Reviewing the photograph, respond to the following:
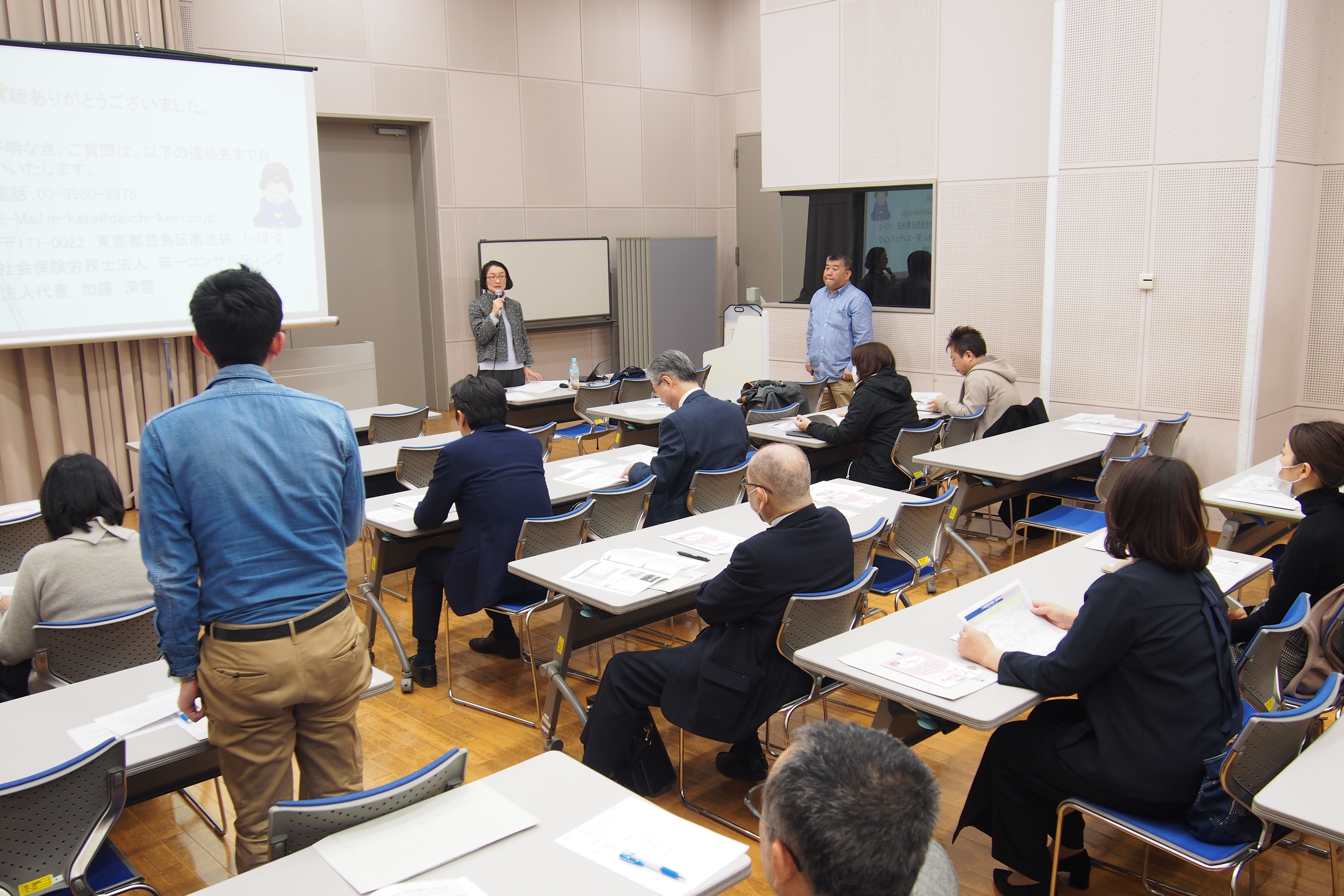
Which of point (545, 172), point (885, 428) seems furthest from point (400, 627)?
point (545, 172)

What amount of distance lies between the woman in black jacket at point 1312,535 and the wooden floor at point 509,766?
0.75 metres

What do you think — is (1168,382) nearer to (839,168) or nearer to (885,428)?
(885,428)

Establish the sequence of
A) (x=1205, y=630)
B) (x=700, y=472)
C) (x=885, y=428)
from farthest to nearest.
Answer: (x=885, y=428) → (x=700, y=472) → (x=1205, y=630)

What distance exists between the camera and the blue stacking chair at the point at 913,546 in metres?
4.09

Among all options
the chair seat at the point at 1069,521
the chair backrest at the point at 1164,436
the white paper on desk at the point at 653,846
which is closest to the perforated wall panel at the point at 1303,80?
the chair backrest at the point at 1164,436

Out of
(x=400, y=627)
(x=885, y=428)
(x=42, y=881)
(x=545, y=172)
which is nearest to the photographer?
(x=42, y=881)

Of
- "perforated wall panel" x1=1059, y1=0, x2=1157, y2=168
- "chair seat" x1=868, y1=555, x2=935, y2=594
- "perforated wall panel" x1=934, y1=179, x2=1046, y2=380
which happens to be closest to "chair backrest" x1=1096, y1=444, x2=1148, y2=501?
"chair seat" x1=868, y1=555, x2=935, y2=594

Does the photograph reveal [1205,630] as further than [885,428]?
No

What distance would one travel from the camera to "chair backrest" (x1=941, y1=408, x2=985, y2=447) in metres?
6.01

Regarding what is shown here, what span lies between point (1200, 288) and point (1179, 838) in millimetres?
4720

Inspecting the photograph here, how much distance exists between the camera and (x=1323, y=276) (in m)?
6.35

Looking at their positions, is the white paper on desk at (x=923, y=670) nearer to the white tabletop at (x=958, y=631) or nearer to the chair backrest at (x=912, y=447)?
the white tabletop at (x=958, y=631)

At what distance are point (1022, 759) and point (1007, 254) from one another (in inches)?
213

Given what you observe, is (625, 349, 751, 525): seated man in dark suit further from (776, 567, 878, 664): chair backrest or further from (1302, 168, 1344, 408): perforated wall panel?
(1302, 168, 1344, 408): perforated wall panel
